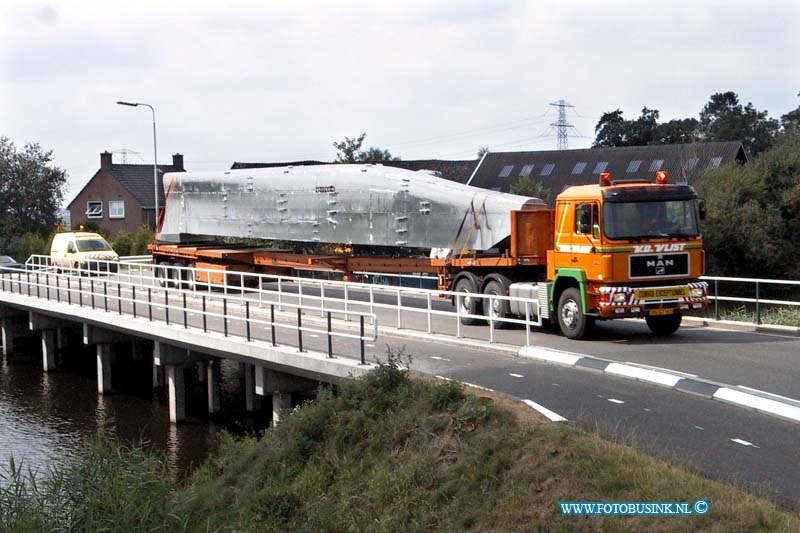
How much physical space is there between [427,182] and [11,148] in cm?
4505

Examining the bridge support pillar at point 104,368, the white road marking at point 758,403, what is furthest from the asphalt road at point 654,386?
the bridge support pillar at point 104,368

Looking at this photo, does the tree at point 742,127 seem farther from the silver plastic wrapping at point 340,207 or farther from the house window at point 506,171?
the silver plastic wrapping at point 340,207

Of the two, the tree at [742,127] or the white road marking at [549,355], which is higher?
the tree at [742,127]

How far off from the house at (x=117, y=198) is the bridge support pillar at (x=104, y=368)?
40.9 metres

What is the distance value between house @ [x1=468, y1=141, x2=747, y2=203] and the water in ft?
97.5

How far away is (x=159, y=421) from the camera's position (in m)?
22.0

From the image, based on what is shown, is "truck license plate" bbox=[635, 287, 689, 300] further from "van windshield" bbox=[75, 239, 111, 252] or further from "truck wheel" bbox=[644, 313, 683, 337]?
"van windshield" bbox=[75, 239, 111, 252]

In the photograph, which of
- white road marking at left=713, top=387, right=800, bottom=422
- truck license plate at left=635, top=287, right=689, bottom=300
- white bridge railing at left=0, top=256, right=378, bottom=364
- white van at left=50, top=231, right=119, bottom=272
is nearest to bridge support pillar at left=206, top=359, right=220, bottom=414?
white bridge railing at left=0, top=256, right=378, bottom=364

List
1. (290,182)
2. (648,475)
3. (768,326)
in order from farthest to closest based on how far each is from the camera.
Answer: (290,182) < (768,326) < (648,475)

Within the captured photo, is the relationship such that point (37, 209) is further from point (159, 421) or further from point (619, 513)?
point (619, 513)

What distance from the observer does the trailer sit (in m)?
16.6

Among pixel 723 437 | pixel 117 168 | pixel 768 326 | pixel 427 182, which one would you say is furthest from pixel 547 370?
pixel 117 168

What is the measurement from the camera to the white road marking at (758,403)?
1092 centimetres

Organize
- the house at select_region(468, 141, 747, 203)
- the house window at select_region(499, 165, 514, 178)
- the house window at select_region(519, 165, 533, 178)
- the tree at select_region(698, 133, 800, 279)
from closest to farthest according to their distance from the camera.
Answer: the tree at select_region(698, 133, 800, 279), the house at select_region(468, 141, 747, 203), the house window at select_region(519, 165, 533, 178), the house window at select_region(499, 165, 514, 178)
